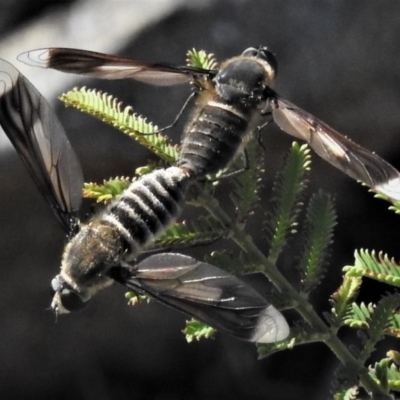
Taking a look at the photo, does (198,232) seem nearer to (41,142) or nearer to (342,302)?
(342,302)

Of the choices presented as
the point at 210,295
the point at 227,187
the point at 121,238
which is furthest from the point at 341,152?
the point at 227,187

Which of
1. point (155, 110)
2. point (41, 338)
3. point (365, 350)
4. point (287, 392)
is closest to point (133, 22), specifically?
point (155, 110)

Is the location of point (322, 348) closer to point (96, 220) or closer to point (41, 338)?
point (41, 338)

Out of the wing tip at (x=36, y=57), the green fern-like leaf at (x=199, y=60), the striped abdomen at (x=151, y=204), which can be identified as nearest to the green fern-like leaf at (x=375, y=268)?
the striped abdomen at (x=151, y=204)

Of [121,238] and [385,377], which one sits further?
[121,238]

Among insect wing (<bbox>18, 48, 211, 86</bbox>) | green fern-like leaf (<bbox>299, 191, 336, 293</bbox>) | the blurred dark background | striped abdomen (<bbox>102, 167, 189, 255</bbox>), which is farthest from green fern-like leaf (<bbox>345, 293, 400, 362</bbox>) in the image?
the blurred dark background

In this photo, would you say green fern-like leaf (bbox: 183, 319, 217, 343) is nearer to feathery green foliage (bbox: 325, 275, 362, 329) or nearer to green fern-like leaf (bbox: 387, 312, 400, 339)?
feathery green foliage (bbox: 325, 275, 362, 329)

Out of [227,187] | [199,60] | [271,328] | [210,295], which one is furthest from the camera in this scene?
[227,187]
